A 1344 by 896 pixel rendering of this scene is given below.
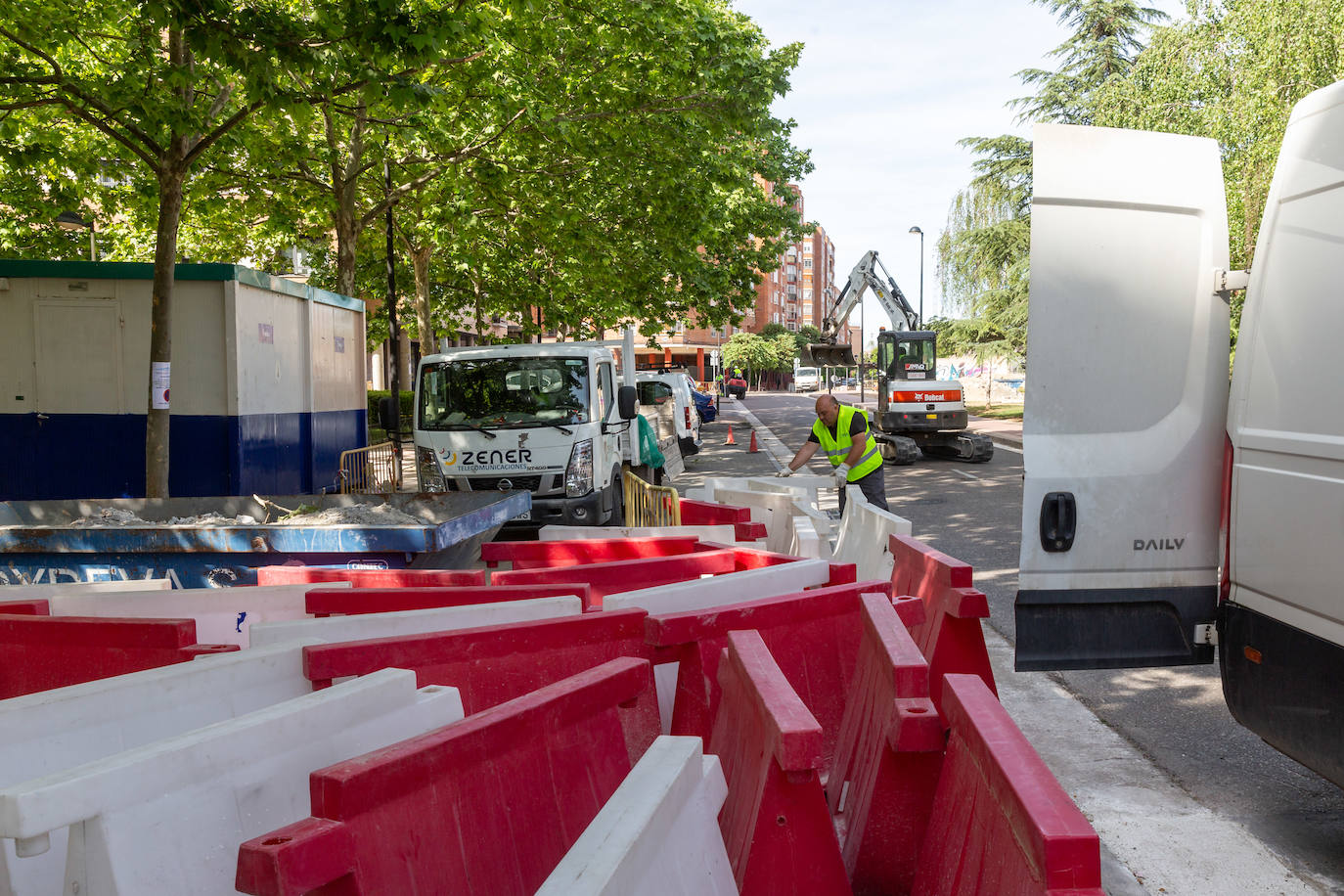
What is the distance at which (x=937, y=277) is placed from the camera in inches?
1585

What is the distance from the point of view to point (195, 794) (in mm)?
2160

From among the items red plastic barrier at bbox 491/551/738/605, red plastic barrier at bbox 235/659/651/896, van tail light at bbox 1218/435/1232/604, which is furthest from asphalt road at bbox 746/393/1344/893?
red plastic barrier at bbox 235/659/651/896

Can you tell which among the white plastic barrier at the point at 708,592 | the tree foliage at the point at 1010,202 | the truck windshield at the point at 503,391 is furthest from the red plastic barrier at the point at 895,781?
the tree foliage at the point at 1010,202

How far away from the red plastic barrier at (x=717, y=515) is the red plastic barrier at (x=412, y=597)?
118 inches

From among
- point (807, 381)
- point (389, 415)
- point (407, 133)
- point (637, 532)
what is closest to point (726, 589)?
point (637, 532)

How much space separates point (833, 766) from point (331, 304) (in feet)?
Result: 41.5

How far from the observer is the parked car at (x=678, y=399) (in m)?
23.4

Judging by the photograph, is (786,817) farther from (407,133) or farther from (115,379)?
(407,133)

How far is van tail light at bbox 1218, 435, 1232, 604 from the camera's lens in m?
3.98

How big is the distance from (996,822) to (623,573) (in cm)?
279

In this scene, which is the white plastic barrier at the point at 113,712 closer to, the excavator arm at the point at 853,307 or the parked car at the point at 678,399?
the parked car at the point at 678,399

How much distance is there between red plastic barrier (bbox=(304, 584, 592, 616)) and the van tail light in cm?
247

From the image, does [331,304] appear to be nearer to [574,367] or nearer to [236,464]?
[236,464]

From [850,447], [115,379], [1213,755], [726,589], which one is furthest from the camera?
[115,379]
